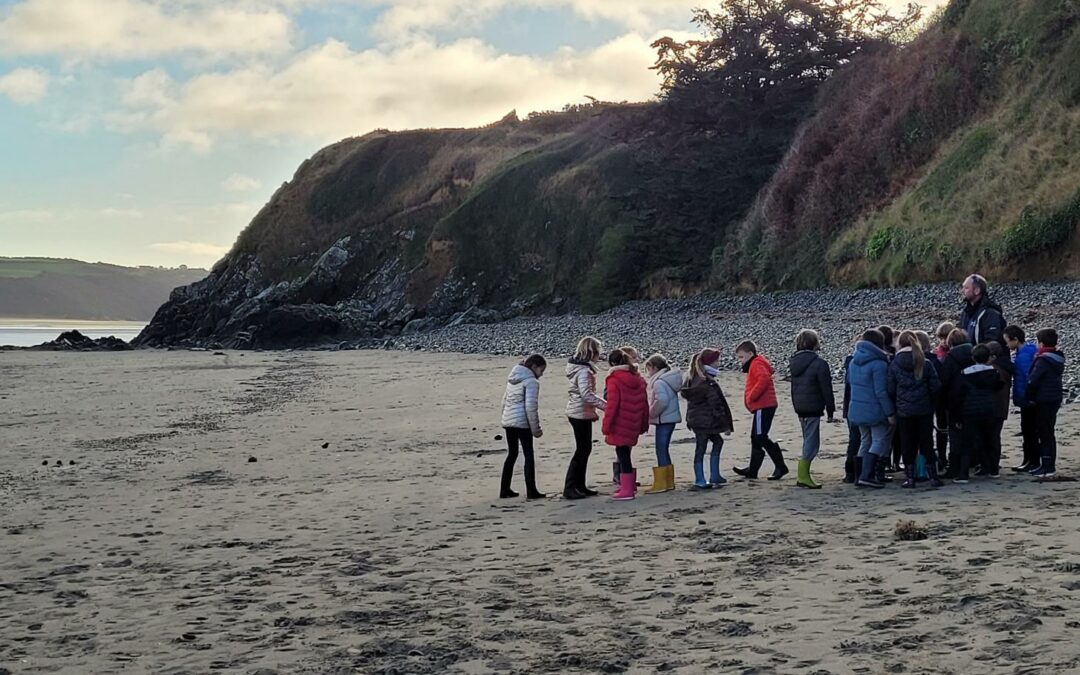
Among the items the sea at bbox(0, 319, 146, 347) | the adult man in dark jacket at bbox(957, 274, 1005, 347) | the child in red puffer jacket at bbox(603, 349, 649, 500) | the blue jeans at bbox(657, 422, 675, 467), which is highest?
the sea at bbox(0, 319, 146, 347)

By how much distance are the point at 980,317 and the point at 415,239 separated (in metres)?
50.7

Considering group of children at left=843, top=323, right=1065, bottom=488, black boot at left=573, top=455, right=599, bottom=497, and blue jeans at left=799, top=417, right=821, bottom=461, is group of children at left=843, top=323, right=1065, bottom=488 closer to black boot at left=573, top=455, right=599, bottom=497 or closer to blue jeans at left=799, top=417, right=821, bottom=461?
blue jeans at left=799, top=417, right=821, bottom=461

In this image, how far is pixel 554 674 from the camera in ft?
18.1

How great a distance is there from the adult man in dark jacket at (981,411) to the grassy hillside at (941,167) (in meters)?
18.1

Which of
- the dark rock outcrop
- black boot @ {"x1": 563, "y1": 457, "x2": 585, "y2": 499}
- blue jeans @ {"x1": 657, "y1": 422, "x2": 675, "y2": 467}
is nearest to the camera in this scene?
black boot @ {"x1": 563, "y1": 457, "x2": 585, "y2": 499}

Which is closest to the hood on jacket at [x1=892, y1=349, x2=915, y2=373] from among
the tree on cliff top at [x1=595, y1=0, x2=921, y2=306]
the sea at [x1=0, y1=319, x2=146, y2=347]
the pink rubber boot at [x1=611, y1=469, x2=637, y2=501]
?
the pink rubber boot at [x1=611, y1=469, x2=637, y2=501]

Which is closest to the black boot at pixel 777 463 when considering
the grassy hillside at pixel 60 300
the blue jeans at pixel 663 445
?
the blue jeans at pixel 663 445

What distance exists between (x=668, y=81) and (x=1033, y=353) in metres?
37.8

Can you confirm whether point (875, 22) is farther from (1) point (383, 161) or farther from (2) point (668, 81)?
(1) point (383, 161)

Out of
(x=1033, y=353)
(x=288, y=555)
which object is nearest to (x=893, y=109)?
(x=1033, y=353)

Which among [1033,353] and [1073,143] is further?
[1073,143]

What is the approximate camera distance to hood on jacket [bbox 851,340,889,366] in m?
10.5

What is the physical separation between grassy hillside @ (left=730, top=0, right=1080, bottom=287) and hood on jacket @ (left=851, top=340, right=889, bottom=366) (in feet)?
60.7

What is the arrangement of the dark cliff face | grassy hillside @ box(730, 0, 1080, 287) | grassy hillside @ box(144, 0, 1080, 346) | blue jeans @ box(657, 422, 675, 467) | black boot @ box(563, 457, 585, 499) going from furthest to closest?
the dark cliff face
grassy hillside @ box(144, 0, 1080, 346)
grassy hillside @ box(730, 0, 1080, 287)
blue jeans @ box(657, 422, 675, 467)
black boot @ box(563, 457, 585, 499)
